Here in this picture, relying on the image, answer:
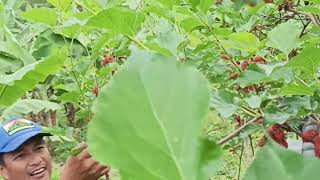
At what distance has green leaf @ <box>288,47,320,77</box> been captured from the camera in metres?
0.93

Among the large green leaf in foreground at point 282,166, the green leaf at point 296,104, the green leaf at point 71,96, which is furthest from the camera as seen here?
the green leaf at point 71,96

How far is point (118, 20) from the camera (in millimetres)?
1034

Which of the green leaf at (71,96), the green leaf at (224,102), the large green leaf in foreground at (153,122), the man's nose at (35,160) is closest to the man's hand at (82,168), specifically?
the green leaf at (71,96)

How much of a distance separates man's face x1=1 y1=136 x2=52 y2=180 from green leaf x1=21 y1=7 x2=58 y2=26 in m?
0.74

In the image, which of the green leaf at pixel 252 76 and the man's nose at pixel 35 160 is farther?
the man's nose at pixel 35 160

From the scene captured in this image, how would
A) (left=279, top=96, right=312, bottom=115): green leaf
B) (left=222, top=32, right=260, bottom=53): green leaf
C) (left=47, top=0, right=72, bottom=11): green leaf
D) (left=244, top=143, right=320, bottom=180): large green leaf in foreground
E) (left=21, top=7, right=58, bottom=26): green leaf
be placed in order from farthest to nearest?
(left=47, top=0, right=72, bottom=11): green leaf
(left=21, top=7, right=58, bottom=26): green leaf
(left=222, top=32, right=260, bottom=53): green leaf
(left=279, top=96, right=312, bottom=115): green leaf
(left=244, top=143, right=320, bottom=180): large green leaf in foreground

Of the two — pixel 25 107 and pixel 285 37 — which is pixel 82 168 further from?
pixel 25 107

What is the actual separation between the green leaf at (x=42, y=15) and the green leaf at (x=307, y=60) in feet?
2.28

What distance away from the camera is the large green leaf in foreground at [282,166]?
0.28 m

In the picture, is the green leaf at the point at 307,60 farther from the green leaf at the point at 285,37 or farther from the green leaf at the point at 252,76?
the green leaf at the point at 285,37

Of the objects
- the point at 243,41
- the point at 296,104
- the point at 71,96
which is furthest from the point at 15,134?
the point at 296,104

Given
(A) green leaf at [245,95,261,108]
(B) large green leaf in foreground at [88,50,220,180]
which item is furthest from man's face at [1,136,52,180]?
(B) large green leaf in foreground at [88,50,220,180]

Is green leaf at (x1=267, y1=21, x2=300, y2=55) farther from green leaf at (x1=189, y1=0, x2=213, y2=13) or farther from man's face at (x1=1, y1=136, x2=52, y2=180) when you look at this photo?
man's face at (x1=1, y1=136, x2=52, y2=180)

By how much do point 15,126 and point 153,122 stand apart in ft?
6.59
